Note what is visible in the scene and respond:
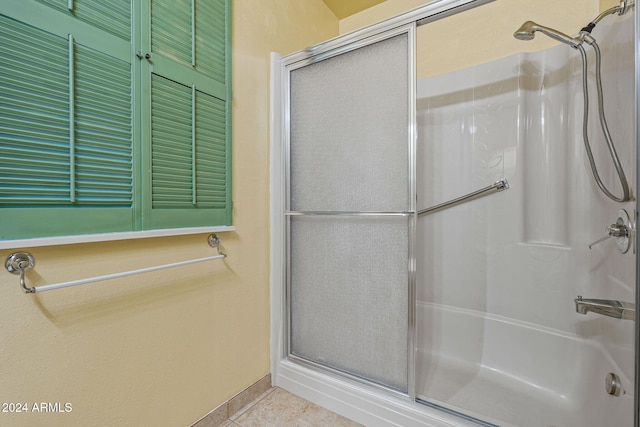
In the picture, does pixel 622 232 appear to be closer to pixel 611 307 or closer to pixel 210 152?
pixel 611 307

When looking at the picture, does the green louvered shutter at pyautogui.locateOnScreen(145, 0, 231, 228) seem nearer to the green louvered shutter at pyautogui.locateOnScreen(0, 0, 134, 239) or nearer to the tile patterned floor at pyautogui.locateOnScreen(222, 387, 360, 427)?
the green louvered shutter at pyautogui.locateOnScreen(0, 0, 134, 239)

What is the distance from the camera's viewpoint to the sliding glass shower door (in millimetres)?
1308

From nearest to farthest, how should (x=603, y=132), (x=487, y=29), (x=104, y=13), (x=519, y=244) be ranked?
(x=104, y=13) < (x=603, y=132) < (x=519, y=244) < (x=487, y=29)

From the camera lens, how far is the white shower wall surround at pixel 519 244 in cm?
131

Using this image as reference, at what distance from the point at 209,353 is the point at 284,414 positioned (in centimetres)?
49

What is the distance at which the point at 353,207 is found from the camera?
1437 mm

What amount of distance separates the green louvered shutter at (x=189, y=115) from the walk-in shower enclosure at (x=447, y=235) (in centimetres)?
37

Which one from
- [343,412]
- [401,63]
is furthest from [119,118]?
[343,412]

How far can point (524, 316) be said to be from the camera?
5.41 feet

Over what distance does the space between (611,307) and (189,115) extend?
1751 millimetres

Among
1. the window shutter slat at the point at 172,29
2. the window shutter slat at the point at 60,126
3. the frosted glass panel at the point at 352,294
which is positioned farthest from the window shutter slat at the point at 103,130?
the frosted glass panel at the point at 352,294

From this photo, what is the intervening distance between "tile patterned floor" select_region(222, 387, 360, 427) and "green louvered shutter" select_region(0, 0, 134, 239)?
1.06 meters

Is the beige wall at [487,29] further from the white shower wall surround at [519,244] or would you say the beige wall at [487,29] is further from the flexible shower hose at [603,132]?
the flexible shower hose at [603,132]

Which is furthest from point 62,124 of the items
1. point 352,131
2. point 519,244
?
point 519,244
